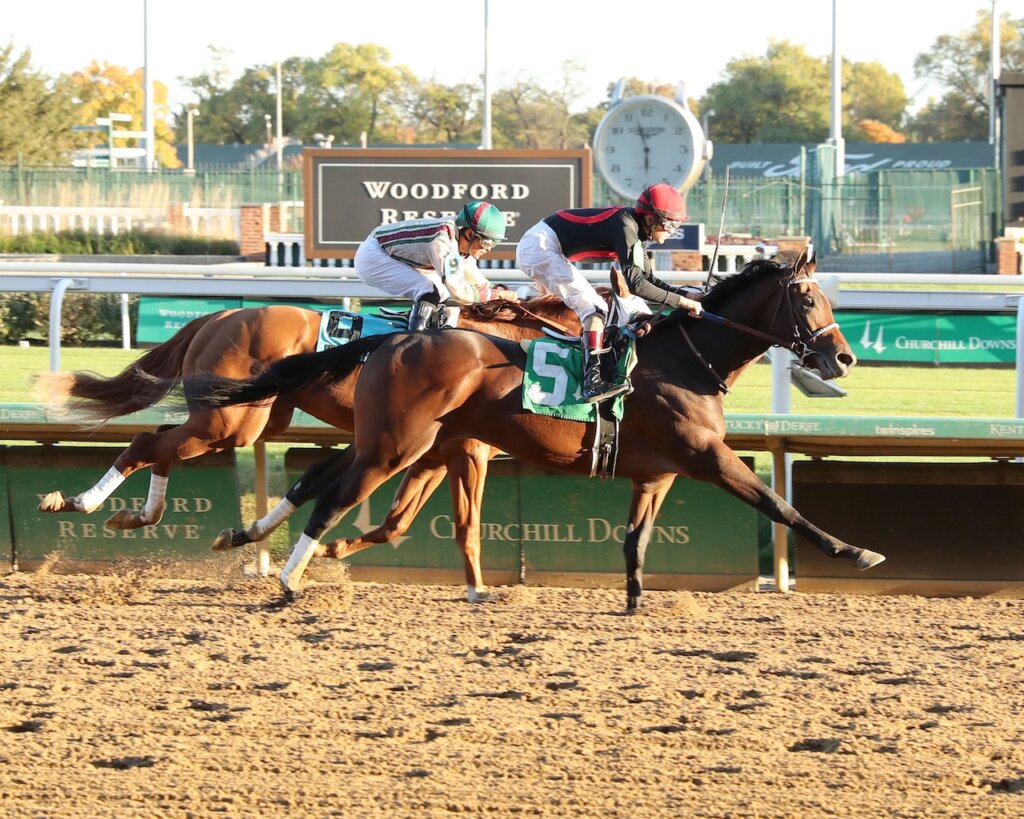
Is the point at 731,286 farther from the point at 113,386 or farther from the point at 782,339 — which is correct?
the point at 113,386

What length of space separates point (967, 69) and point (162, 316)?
194 feet

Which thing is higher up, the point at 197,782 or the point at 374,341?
the point at 374,341

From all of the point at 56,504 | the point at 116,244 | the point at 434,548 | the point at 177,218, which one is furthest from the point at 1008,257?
the point at 56,504

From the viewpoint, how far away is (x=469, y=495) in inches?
246

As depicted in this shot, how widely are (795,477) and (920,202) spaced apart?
1006 inches

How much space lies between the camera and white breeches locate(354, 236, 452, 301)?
256 inches

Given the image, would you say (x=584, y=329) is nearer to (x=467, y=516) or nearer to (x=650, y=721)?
(x=467, y=516)

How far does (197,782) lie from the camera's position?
3.80 metres

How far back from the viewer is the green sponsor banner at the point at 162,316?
983 centimetres

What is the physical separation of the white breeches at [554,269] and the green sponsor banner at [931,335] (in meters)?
4.29

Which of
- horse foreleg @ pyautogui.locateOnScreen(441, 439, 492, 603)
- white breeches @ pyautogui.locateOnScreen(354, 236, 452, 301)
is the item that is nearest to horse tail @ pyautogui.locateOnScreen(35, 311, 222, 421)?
white breeches @ pyautogui.locateOnScreen(354, 236, 452, 301)

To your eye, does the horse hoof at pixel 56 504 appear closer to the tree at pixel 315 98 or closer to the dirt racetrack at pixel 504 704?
the dirt racetrack at pixel 504 704

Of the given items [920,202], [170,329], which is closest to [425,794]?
[170,329]

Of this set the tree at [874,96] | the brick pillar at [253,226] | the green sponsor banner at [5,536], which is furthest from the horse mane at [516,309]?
the tree at [874,96]
